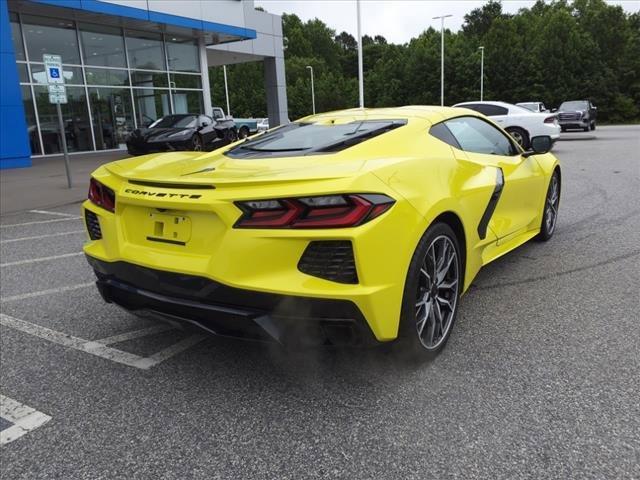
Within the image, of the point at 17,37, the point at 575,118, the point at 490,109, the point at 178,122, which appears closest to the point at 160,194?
the point at 490,109

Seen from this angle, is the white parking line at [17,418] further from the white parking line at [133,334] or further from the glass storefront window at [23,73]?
the glass storefront window at [23,73]

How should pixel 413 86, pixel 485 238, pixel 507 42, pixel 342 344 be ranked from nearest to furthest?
1. pixel 342 344
2. pixel 485 238
3. pixel 507 42
4. pixel 413 86

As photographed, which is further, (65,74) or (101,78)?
(101,78)

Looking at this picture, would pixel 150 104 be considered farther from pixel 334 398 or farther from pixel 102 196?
pixel 334 398

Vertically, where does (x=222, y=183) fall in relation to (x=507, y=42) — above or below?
below

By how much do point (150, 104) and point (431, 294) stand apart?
22244mm

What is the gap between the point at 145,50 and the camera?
2250 cm

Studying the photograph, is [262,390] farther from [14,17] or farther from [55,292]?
[14,17]

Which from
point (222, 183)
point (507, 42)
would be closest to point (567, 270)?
point (222, 183)

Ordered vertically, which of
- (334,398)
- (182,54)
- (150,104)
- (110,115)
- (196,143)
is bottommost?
(334,398)

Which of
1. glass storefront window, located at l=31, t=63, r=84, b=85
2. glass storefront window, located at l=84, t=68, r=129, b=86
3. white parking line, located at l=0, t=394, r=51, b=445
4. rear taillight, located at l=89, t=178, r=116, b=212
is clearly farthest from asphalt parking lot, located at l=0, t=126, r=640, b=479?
glass storefront window, located at l=84, t=68, r=129, b=86

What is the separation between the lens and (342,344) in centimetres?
246

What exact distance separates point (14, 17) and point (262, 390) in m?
19.8

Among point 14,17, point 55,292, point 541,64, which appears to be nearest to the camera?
point 55,292
